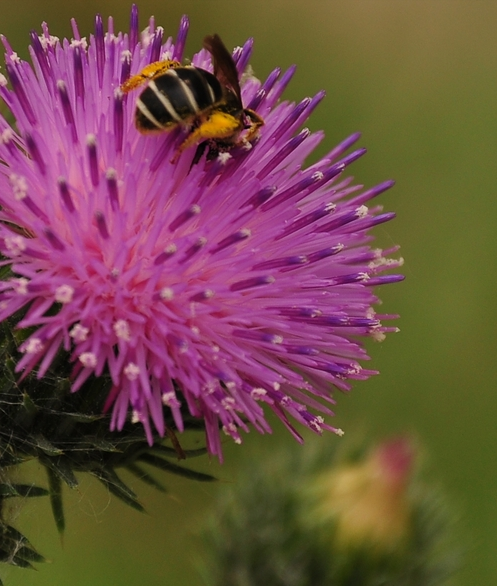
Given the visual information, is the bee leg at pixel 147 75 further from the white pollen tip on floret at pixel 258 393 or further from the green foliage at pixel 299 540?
the green foliage at pixel 299 540

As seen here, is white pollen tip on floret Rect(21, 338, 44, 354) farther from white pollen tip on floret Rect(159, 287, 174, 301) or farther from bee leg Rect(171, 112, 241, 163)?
bee leg Rect(171, 112, 241, 163)

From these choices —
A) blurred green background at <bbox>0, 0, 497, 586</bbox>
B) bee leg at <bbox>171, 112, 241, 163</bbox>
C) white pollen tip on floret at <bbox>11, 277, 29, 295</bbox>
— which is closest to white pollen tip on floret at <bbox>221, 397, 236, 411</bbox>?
white pollen tip on floret at <bbox>11, 277, 29, 295</bbox>

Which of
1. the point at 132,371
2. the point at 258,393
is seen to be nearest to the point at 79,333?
the point at 132,371

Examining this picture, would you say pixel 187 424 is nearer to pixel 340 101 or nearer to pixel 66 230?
pixel 66 230

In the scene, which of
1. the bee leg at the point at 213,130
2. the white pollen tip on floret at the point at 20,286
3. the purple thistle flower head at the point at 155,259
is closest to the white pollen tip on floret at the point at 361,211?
the purple thistle flower head at the point at 155,259

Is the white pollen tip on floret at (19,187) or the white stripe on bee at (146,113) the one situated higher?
the white stripe on bee at (146,113)
